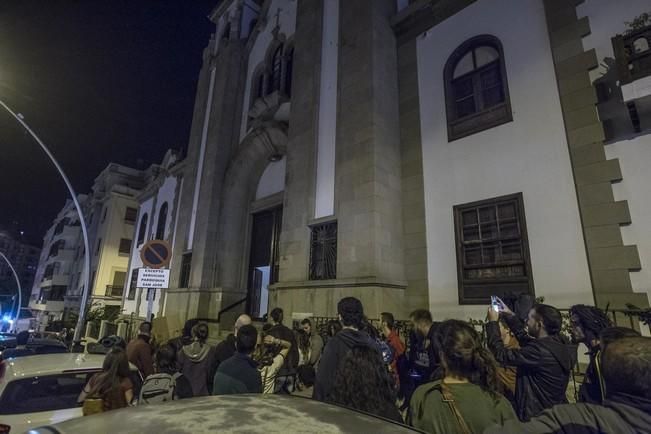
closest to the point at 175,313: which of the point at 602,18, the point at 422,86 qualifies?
the point at 422,86

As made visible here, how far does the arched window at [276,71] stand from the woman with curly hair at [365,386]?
1304cm

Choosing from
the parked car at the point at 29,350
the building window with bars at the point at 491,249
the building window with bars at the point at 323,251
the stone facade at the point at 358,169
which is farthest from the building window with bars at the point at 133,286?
the building window with bars at the point at 491,249

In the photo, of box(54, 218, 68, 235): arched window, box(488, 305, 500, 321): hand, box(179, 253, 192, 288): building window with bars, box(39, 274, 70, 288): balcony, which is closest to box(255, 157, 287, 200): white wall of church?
box(179, 253, 192, 288): building window with bars

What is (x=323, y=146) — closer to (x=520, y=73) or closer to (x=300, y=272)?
(x=300, y=272)

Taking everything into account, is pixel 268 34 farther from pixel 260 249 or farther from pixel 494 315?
pixel 494 315

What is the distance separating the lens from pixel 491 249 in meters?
6.86

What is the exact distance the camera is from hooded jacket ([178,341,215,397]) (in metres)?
4.01

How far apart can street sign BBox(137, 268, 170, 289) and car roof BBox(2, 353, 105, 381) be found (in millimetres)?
2708

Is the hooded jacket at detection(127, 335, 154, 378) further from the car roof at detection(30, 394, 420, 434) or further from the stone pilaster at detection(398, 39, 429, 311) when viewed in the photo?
the stone pilaster at detection(398, 39, 429, 311)

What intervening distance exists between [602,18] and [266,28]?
12.9 m

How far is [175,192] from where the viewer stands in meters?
20.1

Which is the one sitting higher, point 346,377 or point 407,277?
point 407,277

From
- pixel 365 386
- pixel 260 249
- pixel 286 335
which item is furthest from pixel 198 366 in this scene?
pixel 260 249

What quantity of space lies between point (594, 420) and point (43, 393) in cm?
486
